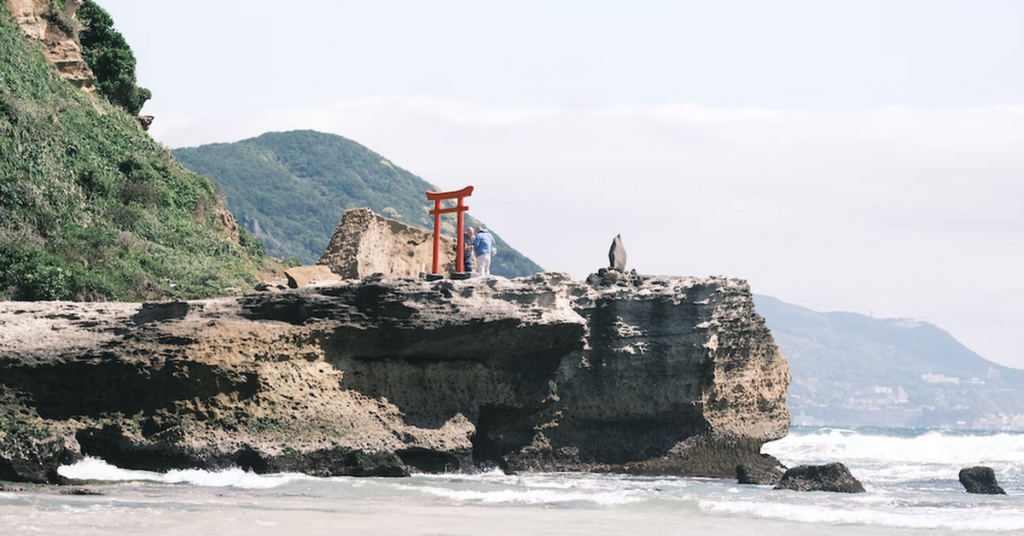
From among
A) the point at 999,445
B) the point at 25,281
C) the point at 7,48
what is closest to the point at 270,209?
the point at 999,445

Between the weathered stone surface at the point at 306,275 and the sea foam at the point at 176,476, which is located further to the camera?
the weathered stone surface at the point at 306,275

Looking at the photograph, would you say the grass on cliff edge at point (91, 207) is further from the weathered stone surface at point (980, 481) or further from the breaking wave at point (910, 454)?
the breaking wave at point (910, 454)

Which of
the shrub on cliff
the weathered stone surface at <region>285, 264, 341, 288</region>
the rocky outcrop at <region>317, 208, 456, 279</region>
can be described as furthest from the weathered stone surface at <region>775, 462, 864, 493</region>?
the shrub on cliff

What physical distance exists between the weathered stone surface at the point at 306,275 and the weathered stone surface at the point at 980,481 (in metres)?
12.3

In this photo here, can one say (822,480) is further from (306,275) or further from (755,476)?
(306,275)

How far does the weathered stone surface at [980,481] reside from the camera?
23.0 m

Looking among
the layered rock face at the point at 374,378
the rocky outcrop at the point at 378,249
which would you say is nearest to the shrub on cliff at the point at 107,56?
the rocky outcrop at the point at 378,249

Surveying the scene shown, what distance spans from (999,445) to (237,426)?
131 ft

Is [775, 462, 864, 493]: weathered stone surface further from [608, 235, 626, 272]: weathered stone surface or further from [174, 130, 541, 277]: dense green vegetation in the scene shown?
[174, 130, 541, 277]: dense green vegetation

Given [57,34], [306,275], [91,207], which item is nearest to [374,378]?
[306,275]

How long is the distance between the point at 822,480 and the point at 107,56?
81.6 ft

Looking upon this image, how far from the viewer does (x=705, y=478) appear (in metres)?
22.8

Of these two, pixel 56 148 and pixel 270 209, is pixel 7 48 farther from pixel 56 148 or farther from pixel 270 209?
pixel 270 209

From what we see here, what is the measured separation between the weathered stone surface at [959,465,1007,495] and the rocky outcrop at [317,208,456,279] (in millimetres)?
10665
